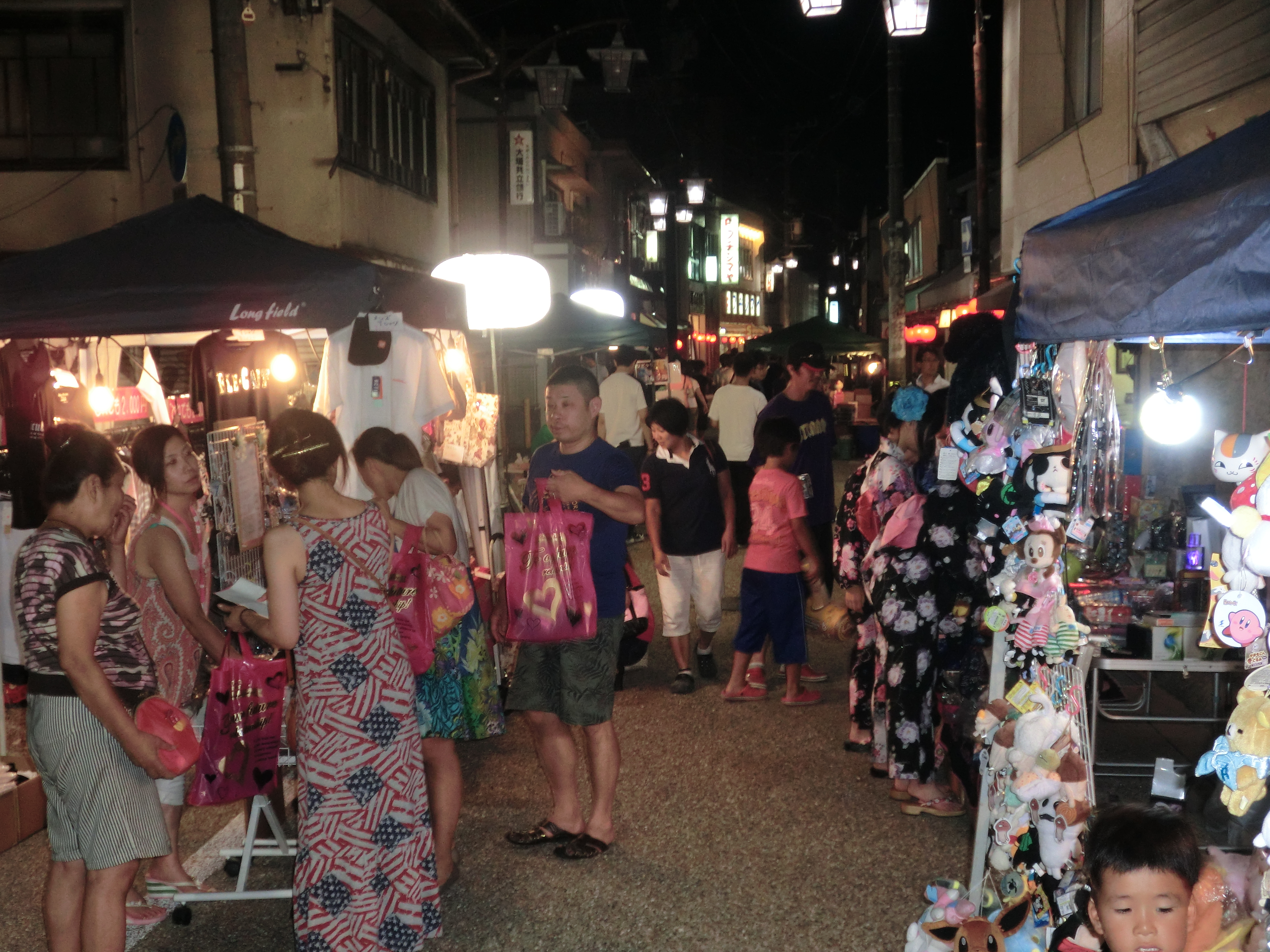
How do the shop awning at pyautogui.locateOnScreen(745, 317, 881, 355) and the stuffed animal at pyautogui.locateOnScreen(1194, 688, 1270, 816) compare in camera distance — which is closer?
the stuffed animal at pyautogui.locateOnScreen(1194, 688, 1270, 816)

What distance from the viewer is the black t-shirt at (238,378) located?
257 inches

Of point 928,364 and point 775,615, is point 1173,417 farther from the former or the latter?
point 928,364

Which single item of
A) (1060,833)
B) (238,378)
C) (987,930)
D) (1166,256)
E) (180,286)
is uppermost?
(180,286)

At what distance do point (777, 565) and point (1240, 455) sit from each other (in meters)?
4.48

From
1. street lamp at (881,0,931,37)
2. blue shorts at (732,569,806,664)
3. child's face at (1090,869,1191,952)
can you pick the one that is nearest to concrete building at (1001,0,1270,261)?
street lamp at (881,0,931,37)

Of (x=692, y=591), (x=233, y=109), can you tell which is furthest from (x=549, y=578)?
(x=233, y=109)

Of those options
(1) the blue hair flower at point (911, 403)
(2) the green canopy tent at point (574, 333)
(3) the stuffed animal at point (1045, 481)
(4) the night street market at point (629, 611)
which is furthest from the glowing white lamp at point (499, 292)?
(3) the stuffed animal at point (1045, 481)

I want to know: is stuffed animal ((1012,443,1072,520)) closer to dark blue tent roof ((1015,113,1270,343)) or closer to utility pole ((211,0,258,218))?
dark blue tent roof ((1015,113,1270,343))

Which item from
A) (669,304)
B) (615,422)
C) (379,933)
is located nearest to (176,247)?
(379,933)

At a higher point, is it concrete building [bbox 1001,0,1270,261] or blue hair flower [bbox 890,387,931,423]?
concrete building [bbox 1001,0,1270,261]

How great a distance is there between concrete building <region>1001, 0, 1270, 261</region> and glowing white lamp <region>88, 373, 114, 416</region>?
22.1 ft

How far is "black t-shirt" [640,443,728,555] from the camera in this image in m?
7.97

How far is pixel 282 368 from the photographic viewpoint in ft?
23.1

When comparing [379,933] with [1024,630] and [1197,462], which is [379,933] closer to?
[1024,630]
